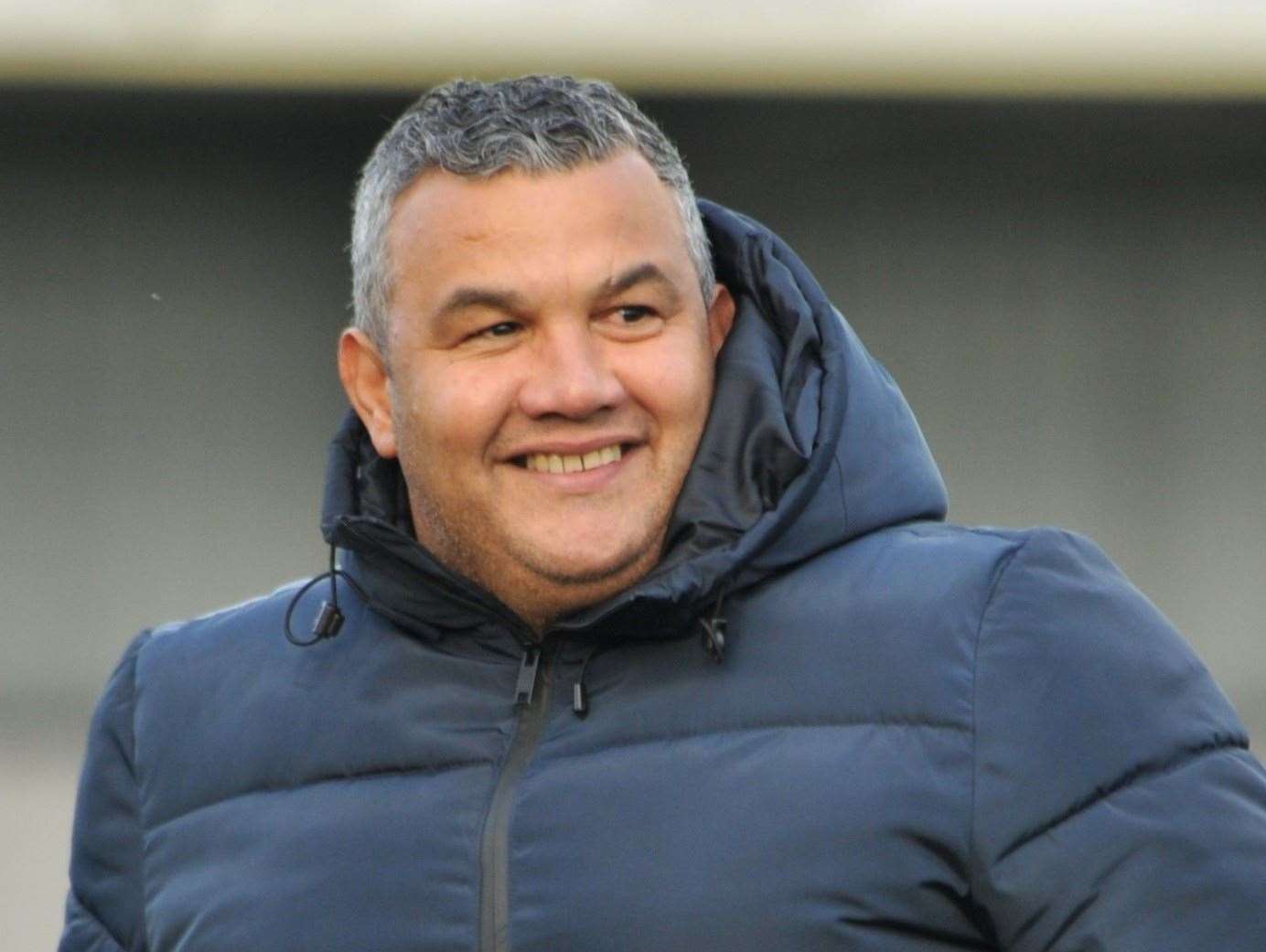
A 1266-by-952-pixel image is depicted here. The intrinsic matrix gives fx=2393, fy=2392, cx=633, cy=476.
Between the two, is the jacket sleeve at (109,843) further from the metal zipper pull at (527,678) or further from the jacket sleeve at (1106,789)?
the jacket sleeve at (1106,789)

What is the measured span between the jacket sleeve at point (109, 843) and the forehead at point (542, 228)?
64 centimetres

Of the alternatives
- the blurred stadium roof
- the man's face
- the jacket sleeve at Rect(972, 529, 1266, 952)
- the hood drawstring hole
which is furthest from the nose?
the blurred stadium roof

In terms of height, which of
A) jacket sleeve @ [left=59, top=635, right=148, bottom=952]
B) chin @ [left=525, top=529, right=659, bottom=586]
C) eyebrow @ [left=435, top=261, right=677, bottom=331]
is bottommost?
jacket sleeve @ [left=59, top=635, right=148, bottom=952]

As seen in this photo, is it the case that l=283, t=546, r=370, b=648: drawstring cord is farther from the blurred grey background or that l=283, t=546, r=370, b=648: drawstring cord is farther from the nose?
the blurred grey background

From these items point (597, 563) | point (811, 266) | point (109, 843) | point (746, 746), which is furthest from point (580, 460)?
point (811, 266)

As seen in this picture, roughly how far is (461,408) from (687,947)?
2.08ft

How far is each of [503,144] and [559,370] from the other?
269mm

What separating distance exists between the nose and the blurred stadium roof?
4073mm

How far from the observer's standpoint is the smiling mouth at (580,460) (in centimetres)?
247

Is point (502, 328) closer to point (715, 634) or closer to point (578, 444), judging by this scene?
point (578, 444)

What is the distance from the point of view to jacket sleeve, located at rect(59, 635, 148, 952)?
2707mm

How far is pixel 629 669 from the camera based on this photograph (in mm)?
2430

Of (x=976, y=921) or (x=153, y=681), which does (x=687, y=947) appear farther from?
(x=153, y=681)

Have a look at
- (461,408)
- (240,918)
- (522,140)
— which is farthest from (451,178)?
(240,918)
